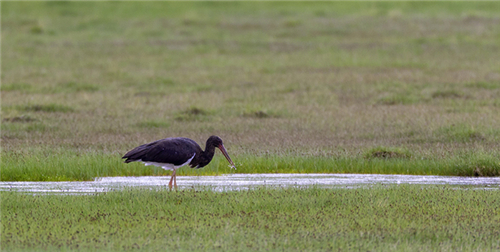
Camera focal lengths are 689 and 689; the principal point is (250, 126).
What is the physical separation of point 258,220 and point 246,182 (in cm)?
370

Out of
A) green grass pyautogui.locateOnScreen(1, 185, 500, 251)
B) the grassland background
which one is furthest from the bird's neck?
the grassland background

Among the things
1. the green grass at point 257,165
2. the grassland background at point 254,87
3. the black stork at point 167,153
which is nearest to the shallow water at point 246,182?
the green grass at point 257,165

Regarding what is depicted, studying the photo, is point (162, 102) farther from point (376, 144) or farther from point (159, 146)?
point (159, 146)

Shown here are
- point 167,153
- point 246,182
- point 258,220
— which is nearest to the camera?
point 258,220

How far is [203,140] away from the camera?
16.9 meters

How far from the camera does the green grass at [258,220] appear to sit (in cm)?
812

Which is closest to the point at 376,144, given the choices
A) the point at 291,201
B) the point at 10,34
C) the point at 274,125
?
the point at 274,125

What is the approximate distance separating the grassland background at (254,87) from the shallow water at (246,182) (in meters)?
0.43

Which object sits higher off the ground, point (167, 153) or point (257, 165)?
point (167, 153)

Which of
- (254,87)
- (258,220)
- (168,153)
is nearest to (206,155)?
(168,153)

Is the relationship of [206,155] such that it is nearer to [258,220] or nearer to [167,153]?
[167,153]

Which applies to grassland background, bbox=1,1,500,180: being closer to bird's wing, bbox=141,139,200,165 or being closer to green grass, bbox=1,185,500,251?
bird's wing, bbox=141,139,200,165

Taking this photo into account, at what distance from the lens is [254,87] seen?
2681cm

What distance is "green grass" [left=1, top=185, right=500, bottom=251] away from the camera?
8117mm
